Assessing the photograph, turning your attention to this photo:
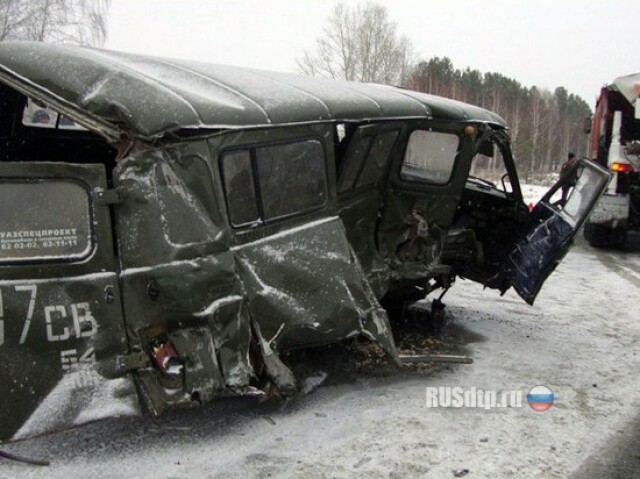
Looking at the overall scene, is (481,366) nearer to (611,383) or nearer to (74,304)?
(611,383)

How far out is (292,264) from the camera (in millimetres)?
4316

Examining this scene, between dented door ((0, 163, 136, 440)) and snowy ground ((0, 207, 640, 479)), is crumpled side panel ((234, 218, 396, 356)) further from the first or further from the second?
dented door ((0, 163, 136, 440))

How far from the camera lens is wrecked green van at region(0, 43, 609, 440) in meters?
3.51

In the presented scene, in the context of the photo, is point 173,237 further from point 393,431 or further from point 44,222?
point 393,431

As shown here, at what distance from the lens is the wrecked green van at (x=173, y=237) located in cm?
351

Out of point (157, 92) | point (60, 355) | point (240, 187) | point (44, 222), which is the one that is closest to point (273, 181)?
point (240, 187)

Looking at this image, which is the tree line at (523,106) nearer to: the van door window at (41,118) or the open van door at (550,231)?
the open van door at (550,231)

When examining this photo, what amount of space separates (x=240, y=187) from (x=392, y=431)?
186 cm

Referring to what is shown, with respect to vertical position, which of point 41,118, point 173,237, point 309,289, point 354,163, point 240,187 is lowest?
point 309,289

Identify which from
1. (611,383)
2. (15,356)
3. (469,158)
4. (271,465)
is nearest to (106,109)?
(15,356)

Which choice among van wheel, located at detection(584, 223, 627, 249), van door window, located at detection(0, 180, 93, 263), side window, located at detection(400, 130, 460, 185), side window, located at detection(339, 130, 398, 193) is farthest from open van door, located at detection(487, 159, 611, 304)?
van wheel, located at detection(584, 223, 627, 249)

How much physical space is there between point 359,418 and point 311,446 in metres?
0.56

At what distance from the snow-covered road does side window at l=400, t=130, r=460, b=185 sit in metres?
1.66

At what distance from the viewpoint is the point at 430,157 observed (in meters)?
5.72
